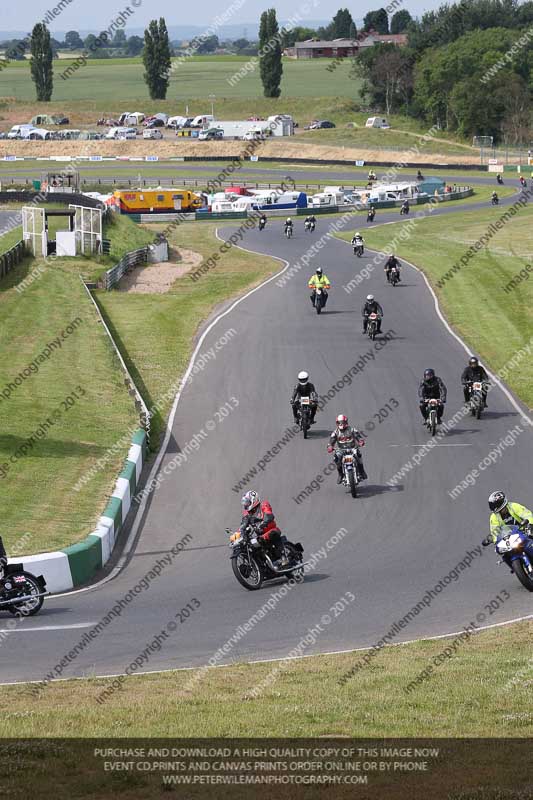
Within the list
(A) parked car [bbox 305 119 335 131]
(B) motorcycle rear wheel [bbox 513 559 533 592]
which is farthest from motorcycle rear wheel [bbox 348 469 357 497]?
Result: (A) parked car [bbox 305 119 335 131]

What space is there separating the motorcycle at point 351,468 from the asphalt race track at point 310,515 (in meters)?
0.38

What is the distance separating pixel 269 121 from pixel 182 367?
395 feet

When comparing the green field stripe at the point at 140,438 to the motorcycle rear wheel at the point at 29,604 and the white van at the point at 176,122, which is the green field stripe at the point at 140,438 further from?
the white van at the point at 176,122

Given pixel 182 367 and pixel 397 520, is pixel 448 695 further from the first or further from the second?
pixel 182 367

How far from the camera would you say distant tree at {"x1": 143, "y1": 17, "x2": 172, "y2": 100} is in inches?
6688

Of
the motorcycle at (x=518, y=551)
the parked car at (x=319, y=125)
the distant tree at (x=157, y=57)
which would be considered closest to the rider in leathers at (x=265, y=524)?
the motorcycle at (x=518, y=551)

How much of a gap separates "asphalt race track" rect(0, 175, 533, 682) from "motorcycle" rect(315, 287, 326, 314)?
2.20 m

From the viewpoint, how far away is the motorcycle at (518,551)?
1778 cm

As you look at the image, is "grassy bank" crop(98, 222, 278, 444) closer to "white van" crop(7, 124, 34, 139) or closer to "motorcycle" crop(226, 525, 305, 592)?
"motorcycle" crop(226, 525, 305, 592)

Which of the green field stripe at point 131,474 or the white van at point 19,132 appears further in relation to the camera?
the white van at point 19,132

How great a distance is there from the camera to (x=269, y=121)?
15538 cm

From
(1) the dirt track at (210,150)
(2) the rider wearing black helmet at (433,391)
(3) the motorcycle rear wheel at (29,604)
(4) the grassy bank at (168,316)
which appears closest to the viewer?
(3) the motorcycle rear wheel at (29,604)

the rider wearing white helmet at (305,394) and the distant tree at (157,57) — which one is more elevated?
the distant tree at (157,57)

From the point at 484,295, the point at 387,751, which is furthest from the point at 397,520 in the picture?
the point at 484,295
